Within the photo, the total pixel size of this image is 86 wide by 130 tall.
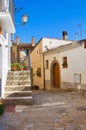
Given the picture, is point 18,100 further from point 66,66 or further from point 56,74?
point 56,74

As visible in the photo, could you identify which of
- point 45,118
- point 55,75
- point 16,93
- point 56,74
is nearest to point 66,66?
point 56,74

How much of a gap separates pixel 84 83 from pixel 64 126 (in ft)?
31.3

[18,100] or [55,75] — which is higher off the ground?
[55,75]

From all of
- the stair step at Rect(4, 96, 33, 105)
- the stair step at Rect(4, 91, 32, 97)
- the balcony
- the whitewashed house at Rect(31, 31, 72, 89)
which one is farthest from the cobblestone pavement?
the whitewashed house at Rect(31, 31, 72, 89)

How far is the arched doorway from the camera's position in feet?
65.9

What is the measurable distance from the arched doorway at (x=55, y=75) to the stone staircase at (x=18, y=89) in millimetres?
8203

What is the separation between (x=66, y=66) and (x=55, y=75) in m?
2.73

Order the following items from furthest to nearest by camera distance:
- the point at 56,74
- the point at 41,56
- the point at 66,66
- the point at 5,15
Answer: the point at 41,56, the point at 56,74, the point at 66,66, the point at 5,15

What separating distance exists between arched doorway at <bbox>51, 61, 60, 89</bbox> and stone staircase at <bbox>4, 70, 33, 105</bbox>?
323 inches

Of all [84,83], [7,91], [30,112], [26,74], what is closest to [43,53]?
[84,83]

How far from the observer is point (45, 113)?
26.3 ft

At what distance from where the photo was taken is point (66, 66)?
60.1 ft

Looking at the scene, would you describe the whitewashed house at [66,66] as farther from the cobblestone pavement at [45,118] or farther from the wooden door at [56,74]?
the cobblestone pavement at [45,118]

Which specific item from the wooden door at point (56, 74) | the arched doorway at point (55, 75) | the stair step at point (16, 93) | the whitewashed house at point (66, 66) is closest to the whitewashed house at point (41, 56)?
the whitewashed house at point (66, 66)
